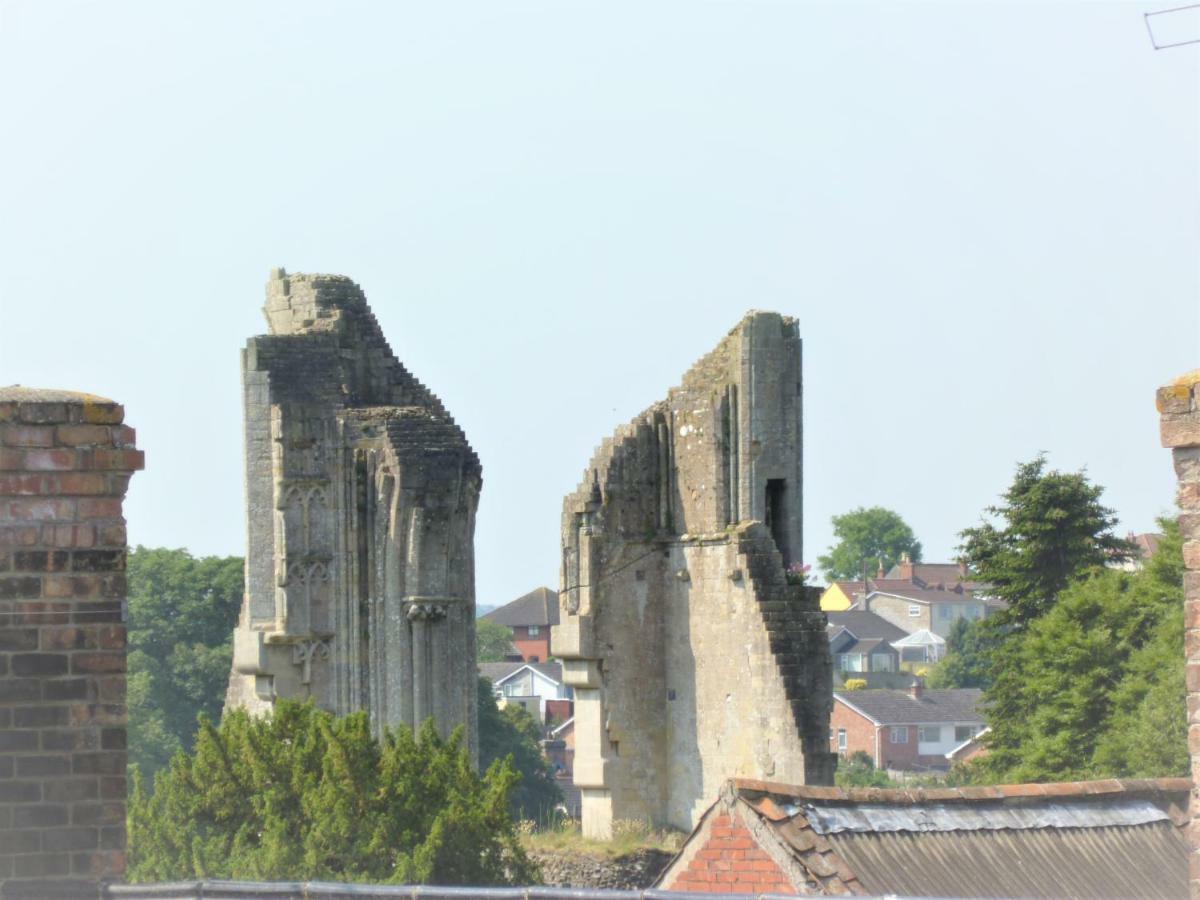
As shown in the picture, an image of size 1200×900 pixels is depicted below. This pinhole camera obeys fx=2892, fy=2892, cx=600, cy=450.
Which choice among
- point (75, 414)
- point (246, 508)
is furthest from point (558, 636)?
point (75, 414)

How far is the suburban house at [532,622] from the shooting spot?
115m

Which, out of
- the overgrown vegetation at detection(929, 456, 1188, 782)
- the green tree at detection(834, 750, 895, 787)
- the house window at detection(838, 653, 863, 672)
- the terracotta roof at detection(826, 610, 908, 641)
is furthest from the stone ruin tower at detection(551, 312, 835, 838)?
the terracotta roof at detection(826, 610, 908, 641)

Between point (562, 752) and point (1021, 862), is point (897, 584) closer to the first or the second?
point (562, 752)

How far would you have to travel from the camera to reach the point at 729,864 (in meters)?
14.8

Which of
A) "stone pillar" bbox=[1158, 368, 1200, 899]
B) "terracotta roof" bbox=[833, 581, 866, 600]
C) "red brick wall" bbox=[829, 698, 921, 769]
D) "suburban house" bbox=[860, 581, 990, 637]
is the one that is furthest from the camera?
"terracotta roof" bbox=[833, 581, 866, 600]

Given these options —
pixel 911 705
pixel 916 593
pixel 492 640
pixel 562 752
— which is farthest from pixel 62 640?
pixel 916 593

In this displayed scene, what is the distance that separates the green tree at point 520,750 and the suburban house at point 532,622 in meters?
46.6

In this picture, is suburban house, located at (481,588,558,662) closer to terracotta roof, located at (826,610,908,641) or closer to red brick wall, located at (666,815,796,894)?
terracotta roof, located at (826,610,908,641)

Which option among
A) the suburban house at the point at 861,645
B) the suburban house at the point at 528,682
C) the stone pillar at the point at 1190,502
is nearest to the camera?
the stone pillar at the point at 1190,502

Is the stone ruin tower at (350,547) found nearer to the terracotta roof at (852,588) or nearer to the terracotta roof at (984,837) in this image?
the terracotta roof at (984,837)

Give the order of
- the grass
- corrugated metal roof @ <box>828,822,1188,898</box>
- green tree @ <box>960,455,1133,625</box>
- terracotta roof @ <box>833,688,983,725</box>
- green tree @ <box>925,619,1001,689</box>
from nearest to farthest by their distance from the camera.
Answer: corrugated metal roof @ <box>828,822,1188,898</box>, the grass, green tree @ <box>960,455,1133,625</box>, terracotta roof @ <box>833,688,983,725</box>, green tree @ <box>925,619,1001,689</box>

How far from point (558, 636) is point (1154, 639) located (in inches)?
656

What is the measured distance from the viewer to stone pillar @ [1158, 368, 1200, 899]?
9008mm

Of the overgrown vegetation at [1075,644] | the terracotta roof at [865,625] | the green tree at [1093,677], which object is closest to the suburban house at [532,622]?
the terracotta roof at [865,625]
